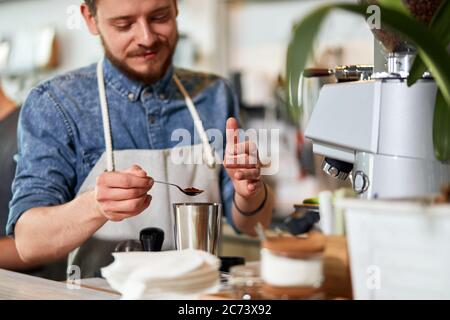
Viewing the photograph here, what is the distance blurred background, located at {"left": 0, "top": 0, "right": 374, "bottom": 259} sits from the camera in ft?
10.9

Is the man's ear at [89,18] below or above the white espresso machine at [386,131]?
above

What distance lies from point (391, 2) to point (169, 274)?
1.32 feet

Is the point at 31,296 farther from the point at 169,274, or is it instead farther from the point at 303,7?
the point at 303,7

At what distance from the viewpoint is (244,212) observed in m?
1.75

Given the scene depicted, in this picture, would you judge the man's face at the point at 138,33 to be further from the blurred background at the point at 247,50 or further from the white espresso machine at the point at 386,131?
the blurred background at the point at 247,50

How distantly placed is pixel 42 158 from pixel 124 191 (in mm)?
464

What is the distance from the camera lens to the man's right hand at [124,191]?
124 centimetres

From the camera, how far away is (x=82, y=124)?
1.72 m

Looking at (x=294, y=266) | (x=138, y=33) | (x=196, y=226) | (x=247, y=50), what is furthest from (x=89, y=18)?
(x=247, y=50)

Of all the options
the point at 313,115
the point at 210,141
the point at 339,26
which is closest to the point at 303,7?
the point at 339,26

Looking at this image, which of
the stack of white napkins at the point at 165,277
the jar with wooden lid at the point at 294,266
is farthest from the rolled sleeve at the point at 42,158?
the jar with wooden lid at the point at 294,266

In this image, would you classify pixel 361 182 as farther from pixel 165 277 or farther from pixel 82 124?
pixel 82 124

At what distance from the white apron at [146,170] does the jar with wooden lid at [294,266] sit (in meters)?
0.70

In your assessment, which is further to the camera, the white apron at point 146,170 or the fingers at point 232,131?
the white apron at point 146,170
